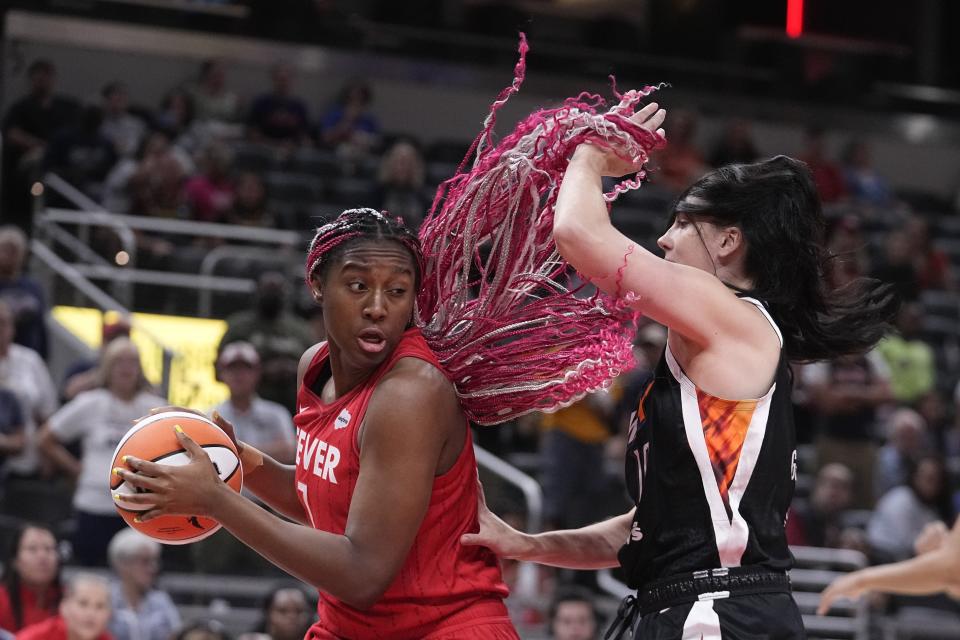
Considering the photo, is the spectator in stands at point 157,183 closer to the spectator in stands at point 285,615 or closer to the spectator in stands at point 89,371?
the spectator in stands at point 89,371

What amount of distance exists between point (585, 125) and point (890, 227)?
1104cm

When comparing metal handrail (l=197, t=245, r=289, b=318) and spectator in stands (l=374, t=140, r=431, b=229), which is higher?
spectator in stands (l=374, t=140, r=431, b=229)

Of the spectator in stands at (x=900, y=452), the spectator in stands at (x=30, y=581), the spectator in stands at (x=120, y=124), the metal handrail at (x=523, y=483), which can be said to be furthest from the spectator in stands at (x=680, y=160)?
the spectator in stands at (x=30, y=581)

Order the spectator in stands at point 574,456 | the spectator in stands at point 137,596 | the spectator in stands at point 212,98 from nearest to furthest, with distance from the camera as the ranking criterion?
the spectator in stands at point 137,596, the spectator in stands at point 574,456, the spectator in stands at point 212,98

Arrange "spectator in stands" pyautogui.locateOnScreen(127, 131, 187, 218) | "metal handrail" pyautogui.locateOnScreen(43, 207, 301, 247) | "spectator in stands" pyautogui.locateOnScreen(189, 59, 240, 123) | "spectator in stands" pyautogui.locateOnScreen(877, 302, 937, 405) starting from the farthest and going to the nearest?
1. "spectator in stands" pyautogui.locateOnScreen(189, 59, 240, 123)
2. "spectator in stands" pyautogui.locateOnScreen(877, 302, 937, 405)
3. "spectator in stands" pyautogui.locateOnScreen(127, 131, 187, 218)
4. "metal handrail" pyautogui.locateOnScreen(43, 207, 301, 247)

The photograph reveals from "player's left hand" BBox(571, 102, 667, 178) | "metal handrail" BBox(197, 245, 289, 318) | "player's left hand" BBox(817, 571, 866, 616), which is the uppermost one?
"player's left hand" BBox(571, 102, 667, 178)

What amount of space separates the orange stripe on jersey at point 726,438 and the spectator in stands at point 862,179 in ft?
38.4

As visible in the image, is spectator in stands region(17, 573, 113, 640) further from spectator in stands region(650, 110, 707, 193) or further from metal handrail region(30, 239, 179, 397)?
spectator in stands region(650, 110, 707, 193)

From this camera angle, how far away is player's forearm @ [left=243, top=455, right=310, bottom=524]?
346 centimetres

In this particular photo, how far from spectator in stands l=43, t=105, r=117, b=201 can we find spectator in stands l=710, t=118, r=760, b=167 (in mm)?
5443

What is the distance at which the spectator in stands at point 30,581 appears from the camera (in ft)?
20.5

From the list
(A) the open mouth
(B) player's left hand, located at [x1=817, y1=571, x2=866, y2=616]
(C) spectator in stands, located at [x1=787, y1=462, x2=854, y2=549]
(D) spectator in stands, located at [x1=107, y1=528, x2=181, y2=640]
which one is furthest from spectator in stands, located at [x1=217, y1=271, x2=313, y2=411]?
(A) the open mouth

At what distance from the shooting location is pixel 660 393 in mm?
2982

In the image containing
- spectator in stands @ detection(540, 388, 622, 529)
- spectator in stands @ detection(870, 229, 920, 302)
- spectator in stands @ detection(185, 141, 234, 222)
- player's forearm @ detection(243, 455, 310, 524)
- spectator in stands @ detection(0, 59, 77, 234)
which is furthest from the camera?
spectator in stands @ detection(870, 229, 920, 302)
